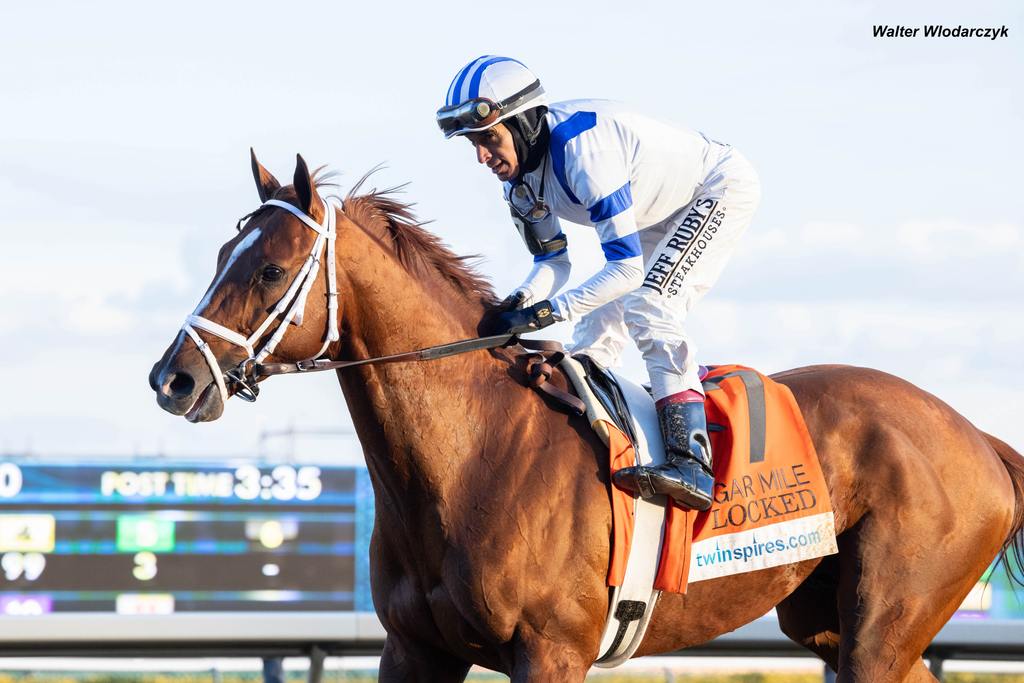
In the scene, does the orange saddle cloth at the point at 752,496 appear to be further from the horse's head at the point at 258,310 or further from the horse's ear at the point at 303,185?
the horse's ear at the point at 303,185

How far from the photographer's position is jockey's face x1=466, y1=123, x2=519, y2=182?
4.41m

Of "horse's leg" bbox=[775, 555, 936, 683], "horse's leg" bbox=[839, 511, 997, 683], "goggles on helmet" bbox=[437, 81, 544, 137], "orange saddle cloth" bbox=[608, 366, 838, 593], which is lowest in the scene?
"horse's leg" bbox=[775, 555, 936, 683]

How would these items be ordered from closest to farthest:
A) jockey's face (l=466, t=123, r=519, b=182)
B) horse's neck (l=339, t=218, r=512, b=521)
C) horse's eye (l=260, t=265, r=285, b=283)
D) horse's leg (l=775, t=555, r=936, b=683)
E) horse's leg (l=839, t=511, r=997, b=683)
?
horse's eye (l=260, t=265, r=285, b=283)
horse's neck (l=339, t=218, r=512, b=521)
jockey's face (l=466, t=123, r=519, b=182)
horse's leg (l=839, t=511, r=997, b=683)
horse's leg (l=775, t=555, r=936, b=683)

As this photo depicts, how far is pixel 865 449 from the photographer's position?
4777 millimetres

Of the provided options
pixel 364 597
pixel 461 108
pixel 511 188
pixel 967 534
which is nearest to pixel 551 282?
pixel 511 188

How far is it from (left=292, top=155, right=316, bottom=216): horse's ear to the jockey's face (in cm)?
61

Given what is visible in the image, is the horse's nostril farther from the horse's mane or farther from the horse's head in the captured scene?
the horse's mane

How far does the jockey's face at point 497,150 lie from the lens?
4.41 m

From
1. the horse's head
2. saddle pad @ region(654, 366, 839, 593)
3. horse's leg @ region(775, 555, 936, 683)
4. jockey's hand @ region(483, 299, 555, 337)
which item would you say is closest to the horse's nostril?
the horse's head

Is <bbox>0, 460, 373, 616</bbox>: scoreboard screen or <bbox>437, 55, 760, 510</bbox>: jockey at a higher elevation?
<bbox>437, 55, 760, 510</bbox>: jockey

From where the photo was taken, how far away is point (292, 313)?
Answer: 396 cm

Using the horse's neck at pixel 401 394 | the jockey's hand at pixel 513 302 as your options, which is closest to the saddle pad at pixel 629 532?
the jockey's hand at pixel 513 302

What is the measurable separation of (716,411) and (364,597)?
4.12 metres

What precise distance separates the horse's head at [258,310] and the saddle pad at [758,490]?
1.30m
